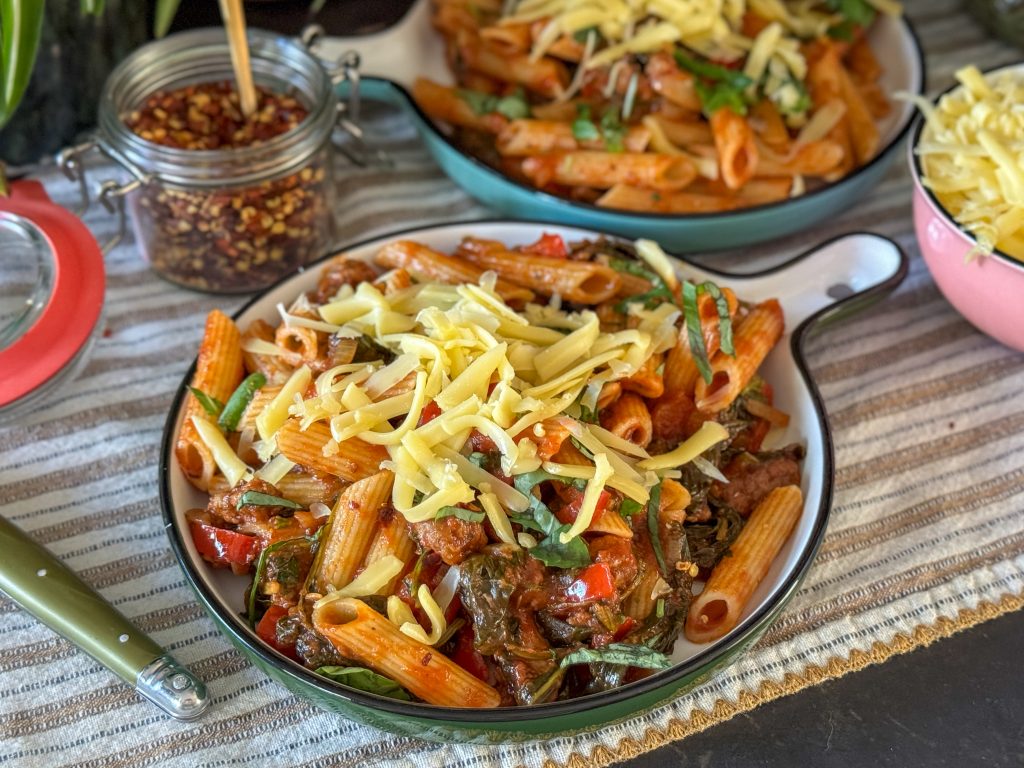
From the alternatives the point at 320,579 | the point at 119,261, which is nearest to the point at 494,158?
the point at 119,261

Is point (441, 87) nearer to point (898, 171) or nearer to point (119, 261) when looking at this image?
point (119, 261)

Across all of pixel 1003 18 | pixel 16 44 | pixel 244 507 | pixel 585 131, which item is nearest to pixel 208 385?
pixel 244 507

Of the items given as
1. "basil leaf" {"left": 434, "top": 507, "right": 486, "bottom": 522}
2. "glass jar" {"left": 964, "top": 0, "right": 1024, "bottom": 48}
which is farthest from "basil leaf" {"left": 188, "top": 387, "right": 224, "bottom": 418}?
"glass jar" {"left": 964, "top": 0, "right": 1024, "bottom": 48}

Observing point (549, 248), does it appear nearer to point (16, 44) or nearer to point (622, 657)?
point (622, 657)

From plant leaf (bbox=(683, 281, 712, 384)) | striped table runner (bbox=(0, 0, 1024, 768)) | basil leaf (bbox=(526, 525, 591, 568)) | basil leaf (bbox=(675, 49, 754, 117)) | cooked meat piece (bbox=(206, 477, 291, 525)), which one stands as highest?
basil leaf (bbox=(675, 49, 754, 117))

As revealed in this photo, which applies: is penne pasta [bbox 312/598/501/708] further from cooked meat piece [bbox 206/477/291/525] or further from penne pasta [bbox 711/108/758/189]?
penne pasta [bbox 711/108/758/189]

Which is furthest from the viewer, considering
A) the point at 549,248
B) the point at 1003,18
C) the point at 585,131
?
the point at 1003,18
